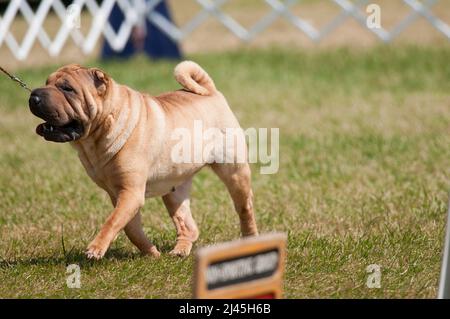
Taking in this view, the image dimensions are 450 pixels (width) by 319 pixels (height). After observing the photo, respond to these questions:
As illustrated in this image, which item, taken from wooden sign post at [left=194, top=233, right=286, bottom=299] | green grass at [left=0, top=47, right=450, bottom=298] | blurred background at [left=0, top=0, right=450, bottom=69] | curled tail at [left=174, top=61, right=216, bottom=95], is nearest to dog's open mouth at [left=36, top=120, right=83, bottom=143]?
green grass at [left=0, top=47, right=450, bottom=298]

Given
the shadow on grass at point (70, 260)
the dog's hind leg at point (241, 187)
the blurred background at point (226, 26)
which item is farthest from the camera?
the blurred background at point (226, 26)

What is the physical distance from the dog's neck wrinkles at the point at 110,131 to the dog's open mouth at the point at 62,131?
0.43 ft

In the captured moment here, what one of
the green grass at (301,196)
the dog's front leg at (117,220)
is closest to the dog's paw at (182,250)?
the green grass at (301,196)

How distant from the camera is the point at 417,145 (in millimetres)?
7414

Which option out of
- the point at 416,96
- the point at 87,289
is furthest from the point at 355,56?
the point at 87,289

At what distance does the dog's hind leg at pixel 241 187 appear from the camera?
186 inches

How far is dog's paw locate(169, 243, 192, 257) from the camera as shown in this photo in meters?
4.70

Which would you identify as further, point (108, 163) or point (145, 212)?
point (145, 212)

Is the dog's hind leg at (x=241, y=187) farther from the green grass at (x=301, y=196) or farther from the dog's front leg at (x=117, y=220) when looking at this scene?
the dog's front leg at (x=117, y=220)

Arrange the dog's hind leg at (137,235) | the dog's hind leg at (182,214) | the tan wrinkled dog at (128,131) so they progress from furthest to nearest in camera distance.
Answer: the dog's hind leg at (182,214), the dog's hind leg at (137,235), the tan wrinkled dog at (128,131)

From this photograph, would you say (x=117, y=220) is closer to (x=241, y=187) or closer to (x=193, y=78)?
(x=241, y=187)

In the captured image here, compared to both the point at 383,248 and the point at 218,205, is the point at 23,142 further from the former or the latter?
the point at 383,248

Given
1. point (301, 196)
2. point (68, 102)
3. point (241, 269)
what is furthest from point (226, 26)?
point (241, 269)

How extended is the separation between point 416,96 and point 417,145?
7.82 ft
